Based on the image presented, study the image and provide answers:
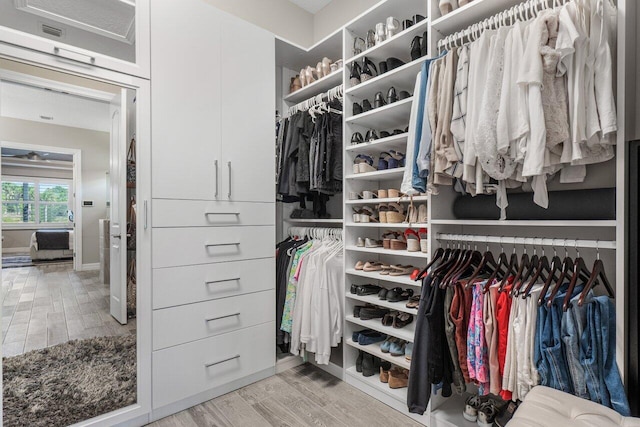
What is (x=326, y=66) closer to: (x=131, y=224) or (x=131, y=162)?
(x=131, y=162)

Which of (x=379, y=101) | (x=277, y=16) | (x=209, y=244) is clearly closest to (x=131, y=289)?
(x=209, y=244)

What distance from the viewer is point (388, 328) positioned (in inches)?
75.2

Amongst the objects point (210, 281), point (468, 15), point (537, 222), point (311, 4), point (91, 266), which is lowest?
point (210, 281)

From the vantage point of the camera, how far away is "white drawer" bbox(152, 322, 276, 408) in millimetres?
1762

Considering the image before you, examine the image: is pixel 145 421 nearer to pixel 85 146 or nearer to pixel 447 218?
pixel 85 146

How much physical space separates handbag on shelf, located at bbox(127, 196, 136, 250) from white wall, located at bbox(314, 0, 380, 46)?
216 centimetres

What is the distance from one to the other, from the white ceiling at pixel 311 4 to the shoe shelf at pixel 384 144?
5.11 ft

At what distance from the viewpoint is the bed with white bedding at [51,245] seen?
1.51m

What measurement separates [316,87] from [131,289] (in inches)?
73.4

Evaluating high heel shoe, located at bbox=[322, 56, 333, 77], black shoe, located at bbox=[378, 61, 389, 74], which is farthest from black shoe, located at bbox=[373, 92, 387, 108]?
high heel shoe, located at bbox=[322, 56, 333, 77]

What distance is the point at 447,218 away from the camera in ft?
5.77

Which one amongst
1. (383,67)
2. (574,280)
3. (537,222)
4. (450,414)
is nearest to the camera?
(574,280)

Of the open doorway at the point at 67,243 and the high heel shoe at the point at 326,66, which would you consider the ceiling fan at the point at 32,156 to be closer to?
the open doorway at the point at 67,243

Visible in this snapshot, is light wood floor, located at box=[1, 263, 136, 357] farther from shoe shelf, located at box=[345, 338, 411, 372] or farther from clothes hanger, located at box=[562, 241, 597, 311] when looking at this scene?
clothes hanger, located at box=[562, 241, 597, 311]
